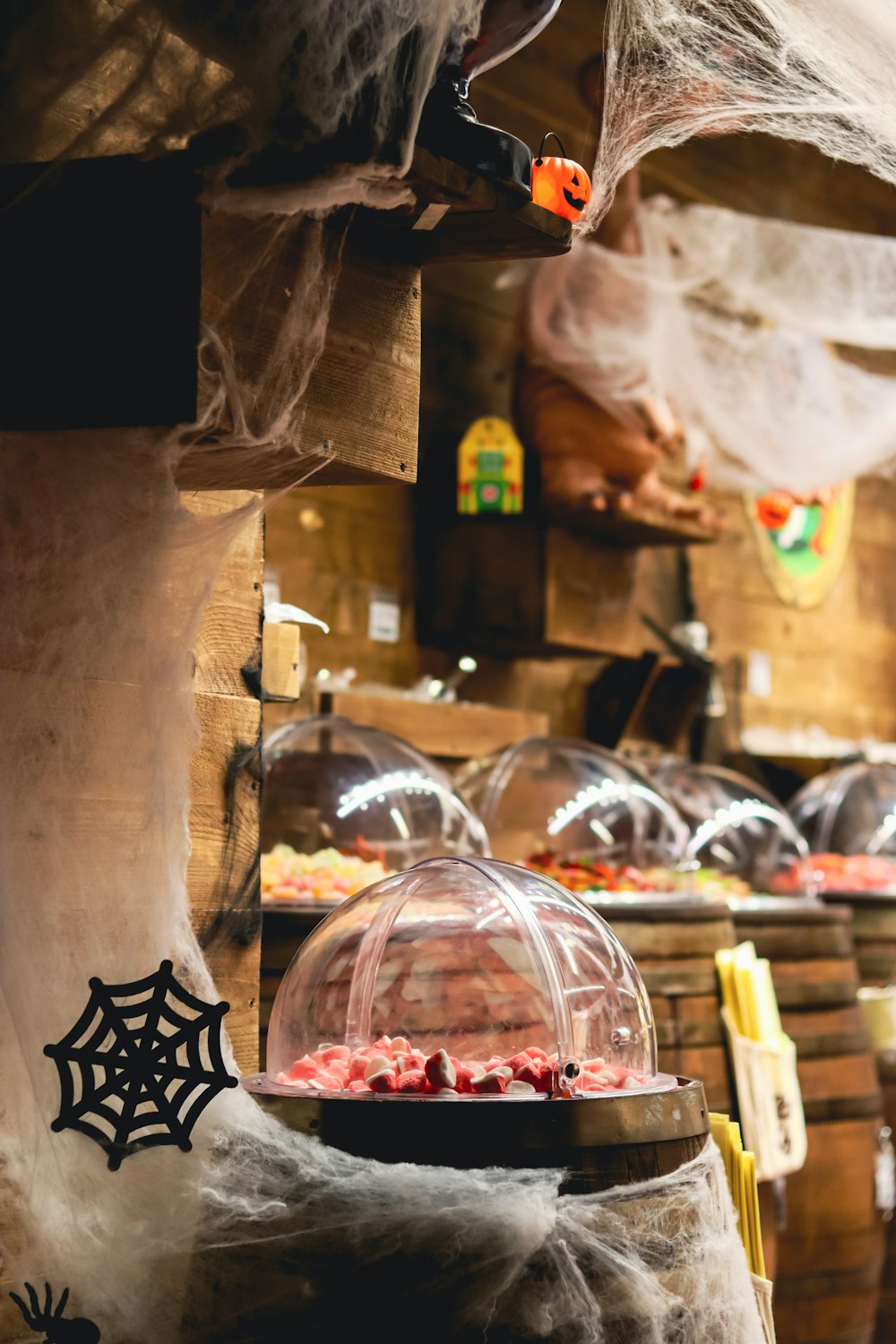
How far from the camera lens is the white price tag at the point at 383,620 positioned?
5.22 m

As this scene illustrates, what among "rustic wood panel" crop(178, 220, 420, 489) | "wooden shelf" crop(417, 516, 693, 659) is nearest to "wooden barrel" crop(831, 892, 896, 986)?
"wooden shelf" crop(417, 516, 693, 659)

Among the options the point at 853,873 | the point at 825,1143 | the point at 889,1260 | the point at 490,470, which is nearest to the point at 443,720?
the point at 490,470

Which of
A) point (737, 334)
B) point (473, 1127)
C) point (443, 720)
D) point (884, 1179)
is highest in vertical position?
point (737, 334)

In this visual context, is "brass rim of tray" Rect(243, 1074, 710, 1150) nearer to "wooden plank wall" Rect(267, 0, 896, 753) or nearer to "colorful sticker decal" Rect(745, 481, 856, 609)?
"wooden plank wall" Rect(267, 0, 896, 753)

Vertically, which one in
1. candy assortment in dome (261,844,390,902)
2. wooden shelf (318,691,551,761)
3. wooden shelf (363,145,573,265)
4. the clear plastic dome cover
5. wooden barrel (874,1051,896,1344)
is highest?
Result: wooden shelf (363,145,573,265)

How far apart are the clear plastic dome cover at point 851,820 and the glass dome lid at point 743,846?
2.32ft

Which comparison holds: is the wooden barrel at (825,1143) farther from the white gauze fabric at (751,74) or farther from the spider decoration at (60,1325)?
the spider decoration at (60,1325)

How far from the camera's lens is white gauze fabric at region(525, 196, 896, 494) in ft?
17.3

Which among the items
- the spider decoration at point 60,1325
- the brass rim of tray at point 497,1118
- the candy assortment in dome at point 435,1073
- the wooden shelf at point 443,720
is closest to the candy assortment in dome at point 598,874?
the wooden shelf at point 443,720

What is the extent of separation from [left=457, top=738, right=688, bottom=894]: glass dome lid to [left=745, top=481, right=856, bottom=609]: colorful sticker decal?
9.16 feet

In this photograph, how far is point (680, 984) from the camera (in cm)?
344

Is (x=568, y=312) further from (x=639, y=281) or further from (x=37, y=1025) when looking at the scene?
(x=37, y=1025)

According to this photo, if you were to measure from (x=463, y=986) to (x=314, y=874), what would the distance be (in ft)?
4.16

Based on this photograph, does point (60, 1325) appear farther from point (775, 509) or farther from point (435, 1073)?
point (775, 509)
